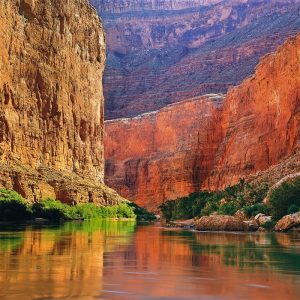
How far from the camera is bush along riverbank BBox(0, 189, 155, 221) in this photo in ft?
166

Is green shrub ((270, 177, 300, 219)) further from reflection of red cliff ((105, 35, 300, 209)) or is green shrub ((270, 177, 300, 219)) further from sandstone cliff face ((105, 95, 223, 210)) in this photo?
sandstone cliff face ((105, 95, 223, 210))

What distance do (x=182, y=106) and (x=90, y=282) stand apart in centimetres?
11646

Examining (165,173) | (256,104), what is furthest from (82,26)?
(165,173)

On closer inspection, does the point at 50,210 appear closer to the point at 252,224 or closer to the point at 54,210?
the point at 54,210

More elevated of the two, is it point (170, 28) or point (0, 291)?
point (170, 28)

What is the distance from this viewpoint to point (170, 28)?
636 ft

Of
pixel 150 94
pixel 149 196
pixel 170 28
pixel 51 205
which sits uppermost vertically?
pixel 170 28

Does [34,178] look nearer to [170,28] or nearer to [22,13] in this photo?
[22,13]

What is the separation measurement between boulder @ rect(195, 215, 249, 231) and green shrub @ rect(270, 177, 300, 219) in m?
3.16

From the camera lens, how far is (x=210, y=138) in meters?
116

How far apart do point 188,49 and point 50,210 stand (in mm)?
127657

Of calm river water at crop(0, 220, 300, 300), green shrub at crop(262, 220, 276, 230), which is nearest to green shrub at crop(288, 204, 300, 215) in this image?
green shrub at crop(262, 220, 276, 230)

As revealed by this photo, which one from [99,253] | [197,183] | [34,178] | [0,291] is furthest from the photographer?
[197,183]

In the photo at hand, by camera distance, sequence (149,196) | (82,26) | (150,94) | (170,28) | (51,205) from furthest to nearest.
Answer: (170,28)
(150,94)
(149,196)
(82,26)
(51,205)
